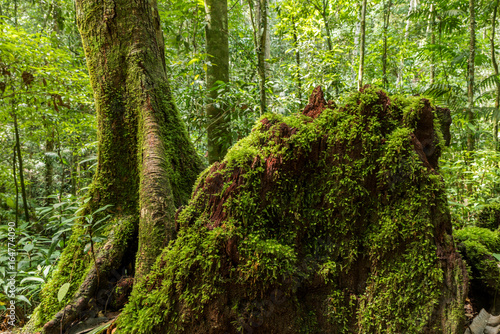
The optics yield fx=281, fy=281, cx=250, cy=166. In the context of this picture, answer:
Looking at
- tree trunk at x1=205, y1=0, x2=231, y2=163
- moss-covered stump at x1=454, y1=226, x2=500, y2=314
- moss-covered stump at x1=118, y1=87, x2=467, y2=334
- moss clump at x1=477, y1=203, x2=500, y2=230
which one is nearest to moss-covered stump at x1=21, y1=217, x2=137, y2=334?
moss-covered stump at x1=118, y1=87, x2=467, y2=334

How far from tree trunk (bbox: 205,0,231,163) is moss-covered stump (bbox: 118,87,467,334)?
9.03 ft

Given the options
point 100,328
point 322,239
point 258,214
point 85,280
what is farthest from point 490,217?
point 85,280

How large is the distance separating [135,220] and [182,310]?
126 cm

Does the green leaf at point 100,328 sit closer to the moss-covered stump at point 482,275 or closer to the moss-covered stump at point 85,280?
the moss-covered stump at point 85,280

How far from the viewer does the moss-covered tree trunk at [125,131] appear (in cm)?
267

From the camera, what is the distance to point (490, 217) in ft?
11.6

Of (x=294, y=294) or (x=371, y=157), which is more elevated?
(x=371, y=157)

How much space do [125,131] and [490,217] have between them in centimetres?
448

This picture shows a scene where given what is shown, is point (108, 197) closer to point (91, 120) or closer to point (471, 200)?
point (91, 120)

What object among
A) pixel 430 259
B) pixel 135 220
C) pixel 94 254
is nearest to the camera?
pixel 430 259

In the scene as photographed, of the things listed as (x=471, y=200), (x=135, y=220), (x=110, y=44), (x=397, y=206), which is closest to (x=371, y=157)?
(x=397, y=206)

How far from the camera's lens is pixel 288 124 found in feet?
7.02

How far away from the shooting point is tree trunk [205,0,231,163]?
484 centimetres

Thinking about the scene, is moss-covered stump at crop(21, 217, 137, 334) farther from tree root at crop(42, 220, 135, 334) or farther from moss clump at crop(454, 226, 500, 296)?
moss clump at crop(454, 226, 500, 296)
